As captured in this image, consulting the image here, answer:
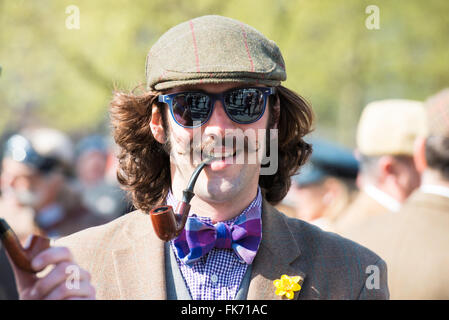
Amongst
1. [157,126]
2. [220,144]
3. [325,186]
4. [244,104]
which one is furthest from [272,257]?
[325,186]

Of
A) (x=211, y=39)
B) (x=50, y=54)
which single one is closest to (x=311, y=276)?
(x=211, y=39)

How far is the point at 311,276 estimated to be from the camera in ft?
7.92

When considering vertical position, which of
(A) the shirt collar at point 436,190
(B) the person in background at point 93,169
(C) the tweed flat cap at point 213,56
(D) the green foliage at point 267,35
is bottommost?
(B) the person in background at point 93,169

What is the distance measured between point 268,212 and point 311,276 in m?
0.35

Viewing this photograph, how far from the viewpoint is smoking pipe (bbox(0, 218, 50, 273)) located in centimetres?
184

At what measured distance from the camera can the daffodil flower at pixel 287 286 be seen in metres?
2.33

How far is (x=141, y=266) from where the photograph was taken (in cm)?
237

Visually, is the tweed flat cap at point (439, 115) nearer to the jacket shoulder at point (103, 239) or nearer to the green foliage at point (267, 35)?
the jacket shoulder at point (103, 239)

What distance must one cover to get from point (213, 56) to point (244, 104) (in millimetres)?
221

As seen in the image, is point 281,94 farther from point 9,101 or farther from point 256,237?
point 9,101

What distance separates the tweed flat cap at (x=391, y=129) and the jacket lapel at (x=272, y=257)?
2.56 m

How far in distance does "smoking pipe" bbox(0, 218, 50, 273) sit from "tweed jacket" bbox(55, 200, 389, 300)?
46 cm

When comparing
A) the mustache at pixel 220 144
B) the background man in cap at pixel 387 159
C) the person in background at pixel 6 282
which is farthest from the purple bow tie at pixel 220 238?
the background man in cap at pixel 387 159

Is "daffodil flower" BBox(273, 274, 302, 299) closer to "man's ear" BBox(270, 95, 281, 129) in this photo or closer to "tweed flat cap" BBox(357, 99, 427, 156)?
"man's ear" BBox(270, 95, 281, 129)
